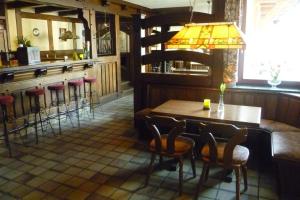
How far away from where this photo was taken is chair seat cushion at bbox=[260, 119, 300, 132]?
137 inches

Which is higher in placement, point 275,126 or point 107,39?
point 107,39

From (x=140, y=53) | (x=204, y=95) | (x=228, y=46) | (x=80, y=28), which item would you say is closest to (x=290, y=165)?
(x=228, y=46)

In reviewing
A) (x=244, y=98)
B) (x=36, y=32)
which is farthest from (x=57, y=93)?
(x=36, y=32)

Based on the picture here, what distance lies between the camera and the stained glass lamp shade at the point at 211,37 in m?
2.71

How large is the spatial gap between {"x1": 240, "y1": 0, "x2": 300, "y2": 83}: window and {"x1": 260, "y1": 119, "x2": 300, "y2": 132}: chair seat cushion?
2.81 feet

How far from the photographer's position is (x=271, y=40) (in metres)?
4.45

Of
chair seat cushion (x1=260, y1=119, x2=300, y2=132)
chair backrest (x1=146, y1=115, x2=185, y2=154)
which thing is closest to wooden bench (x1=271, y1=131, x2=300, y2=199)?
chair seat cushion (x1=260, y1=119, x2=300, y2=132)

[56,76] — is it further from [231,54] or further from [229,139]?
[229,139]

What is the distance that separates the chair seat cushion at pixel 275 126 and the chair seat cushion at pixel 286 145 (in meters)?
0.15

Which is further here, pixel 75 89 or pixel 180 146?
pixel 75 89

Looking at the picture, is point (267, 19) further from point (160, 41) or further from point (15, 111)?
point (15, 111)

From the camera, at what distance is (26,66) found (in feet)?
15.6

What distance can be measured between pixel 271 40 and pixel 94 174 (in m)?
3.78

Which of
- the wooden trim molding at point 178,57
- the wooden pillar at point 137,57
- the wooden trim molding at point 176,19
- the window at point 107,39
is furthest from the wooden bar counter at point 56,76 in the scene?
the wooden trim molding at point 176,19
